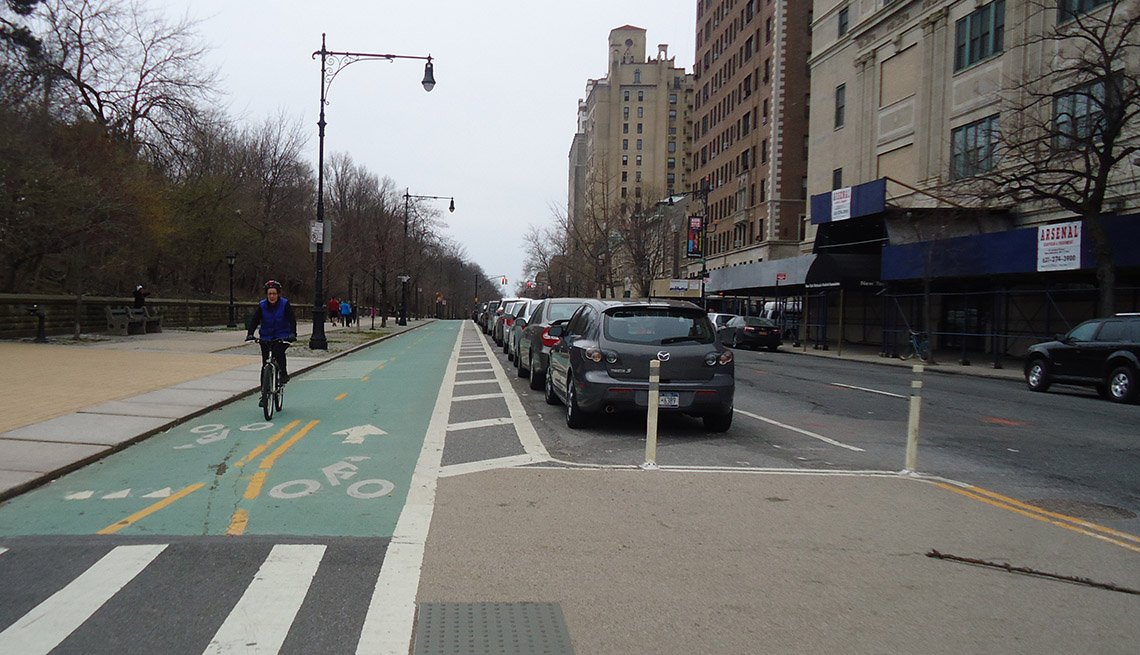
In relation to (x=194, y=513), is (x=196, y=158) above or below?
above

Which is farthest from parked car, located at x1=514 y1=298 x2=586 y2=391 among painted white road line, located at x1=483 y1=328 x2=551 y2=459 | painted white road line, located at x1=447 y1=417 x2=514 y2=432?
painted white road line, located at x1=447 y1=417 x2=514 y2=432

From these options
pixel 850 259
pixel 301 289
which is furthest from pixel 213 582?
pixel 301 289

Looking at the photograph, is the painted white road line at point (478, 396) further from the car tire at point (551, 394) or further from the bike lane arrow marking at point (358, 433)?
the bike lane arrow marking at point (358, 433)

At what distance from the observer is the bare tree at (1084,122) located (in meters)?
→ 21.2

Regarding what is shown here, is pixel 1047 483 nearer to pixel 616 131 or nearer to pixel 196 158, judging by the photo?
pixel 196 158

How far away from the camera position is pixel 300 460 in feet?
27.3

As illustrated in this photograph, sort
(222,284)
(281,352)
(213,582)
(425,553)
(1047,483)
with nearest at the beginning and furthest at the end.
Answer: (213,582) < (425,553) < (1047,483) < (281,352) < (222,284)

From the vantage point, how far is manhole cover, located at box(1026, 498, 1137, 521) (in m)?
6.63

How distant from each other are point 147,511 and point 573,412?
5.37 metres

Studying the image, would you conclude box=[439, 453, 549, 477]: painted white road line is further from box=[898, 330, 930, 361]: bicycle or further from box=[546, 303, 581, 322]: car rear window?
box=[898, 330, 930, 361]: bicycle

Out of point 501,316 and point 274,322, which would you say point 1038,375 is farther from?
point 501,316

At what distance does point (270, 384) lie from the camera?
11.2 metres

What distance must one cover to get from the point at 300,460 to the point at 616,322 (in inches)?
164

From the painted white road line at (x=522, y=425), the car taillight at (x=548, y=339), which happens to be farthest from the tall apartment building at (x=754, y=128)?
the car taillight at (x=548, y=339)
